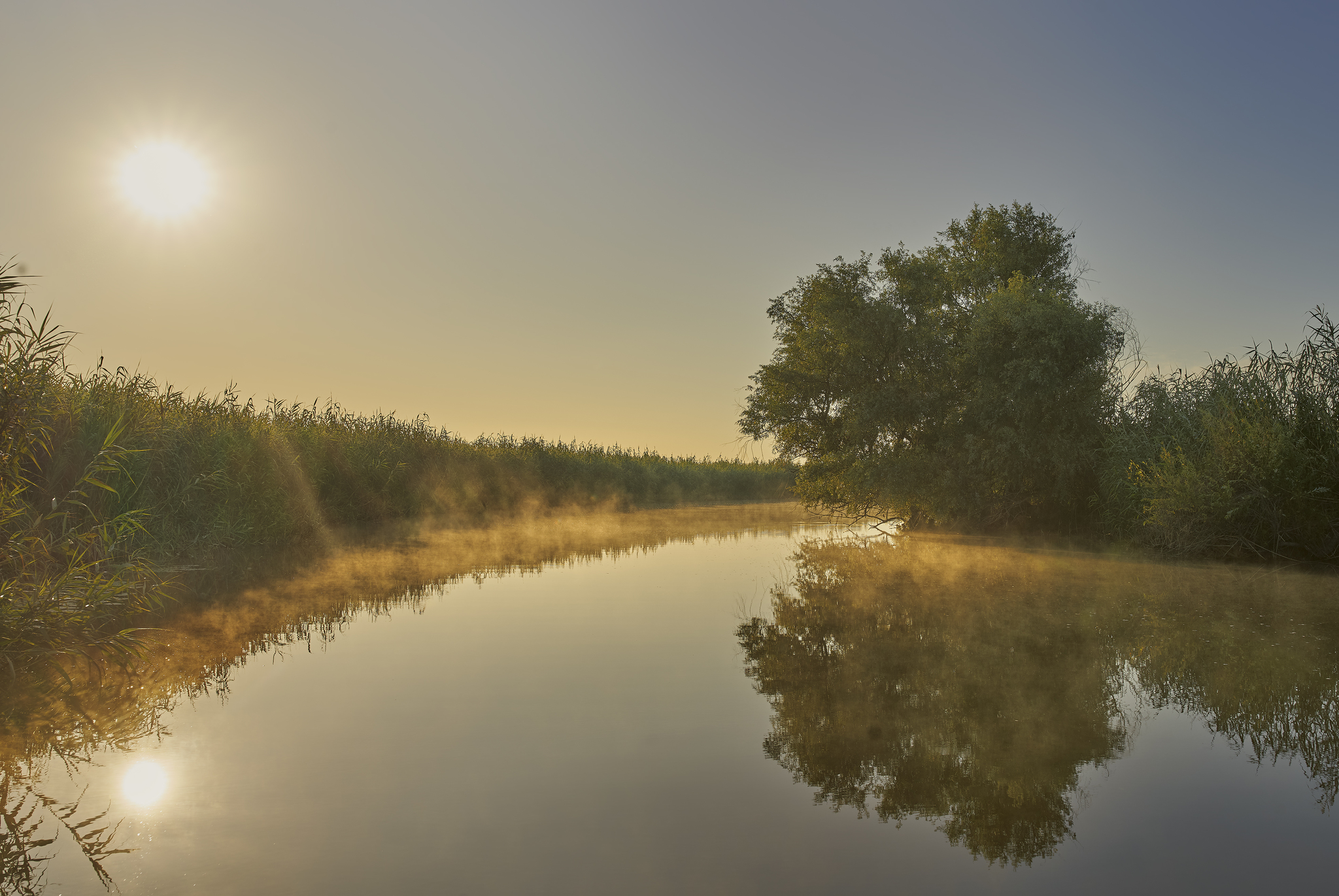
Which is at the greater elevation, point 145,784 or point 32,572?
point 32,572

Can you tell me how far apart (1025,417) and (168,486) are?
66.8 feet

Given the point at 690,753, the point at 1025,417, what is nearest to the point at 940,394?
the point at 1025,417

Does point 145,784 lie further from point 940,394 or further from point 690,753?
point 940,394

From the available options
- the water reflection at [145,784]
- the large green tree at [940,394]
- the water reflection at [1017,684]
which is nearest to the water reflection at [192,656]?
the water reflection at [145,784]

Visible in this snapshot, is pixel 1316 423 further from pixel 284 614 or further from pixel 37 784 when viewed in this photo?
pixel 37 784

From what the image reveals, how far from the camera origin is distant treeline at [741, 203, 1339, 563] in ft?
51.7

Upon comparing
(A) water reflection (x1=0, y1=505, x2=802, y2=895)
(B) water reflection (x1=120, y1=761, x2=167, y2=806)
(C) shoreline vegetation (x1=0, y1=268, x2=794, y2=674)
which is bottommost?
(B) water reflection (x1=120, y1=761, x2=167, y2=806)

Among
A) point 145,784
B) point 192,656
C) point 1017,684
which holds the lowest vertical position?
point 1017,684

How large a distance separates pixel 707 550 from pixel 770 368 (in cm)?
881

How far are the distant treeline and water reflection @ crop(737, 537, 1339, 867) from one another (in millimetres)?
2984

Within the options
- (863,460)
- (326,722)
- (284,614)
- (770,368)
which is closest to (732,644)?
(326,722)

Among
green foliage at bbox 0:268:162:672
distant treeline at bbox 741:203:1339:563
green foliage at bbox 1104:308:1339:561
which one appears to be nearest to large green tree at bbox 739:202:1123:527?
distant treeline at bbox 741:203:1339:563

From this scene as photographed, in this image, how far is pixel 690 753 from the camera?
5.46 m

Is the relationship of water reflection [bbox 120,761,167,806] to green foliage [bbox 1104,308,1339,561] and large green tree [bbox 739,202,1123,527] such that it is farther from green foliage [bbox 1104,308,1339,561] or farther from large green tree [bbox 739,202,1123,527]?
large green tree [bbox 739,202,1123,527]
